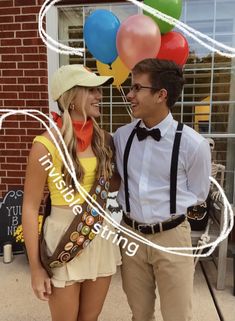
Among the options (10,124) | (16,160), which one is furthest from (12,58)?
(16,160)

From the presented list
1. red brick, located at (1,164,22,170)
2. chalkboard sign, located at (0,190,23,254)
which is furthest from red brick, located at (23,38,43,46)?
chalkboard sign, located at (0,190,23,254)

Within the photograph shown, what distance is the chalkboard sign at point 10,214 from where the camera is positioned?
3479 mm

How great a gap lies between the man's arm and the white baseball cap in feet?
1.87

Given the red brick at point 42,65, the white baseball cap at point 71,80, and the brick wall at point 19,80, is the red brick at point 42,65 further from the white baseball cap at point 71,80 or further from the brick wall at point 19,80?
the white baseball cap at point 71,80

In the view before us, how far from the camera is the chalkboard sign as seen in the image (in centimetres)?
348

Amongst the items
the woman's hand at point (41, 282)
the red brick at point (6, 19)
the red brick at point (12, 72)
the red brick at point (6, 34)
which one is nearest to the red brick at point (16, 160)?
the red brick at point (12, 72)

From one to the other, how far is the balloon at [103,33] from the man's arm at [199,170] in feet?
2.87

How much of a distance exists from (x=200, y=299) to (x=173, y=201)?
154cm

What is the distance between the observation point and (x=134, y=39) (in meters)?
1.86

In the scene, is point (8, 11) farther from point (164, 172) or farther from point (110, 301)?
point (110, 301)

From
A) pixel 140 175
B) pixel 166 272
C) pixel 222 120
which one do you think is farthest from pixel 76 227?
pixel 222 120

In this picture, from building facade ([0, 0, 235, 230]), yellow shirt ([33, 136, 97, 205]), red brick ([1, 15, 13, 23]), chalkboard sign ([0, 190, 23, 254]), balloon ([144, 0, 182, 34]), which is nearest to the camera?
yellow shirt ([33, 136, 97, 205])

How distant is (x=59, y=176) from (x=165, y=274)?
2.43 ft

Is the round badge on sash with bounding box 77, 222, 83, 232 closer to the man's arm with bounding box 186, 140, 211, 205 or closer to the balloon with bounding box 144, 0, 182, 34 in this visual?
the man's arm with bounding box 186, 140, 211, 205
